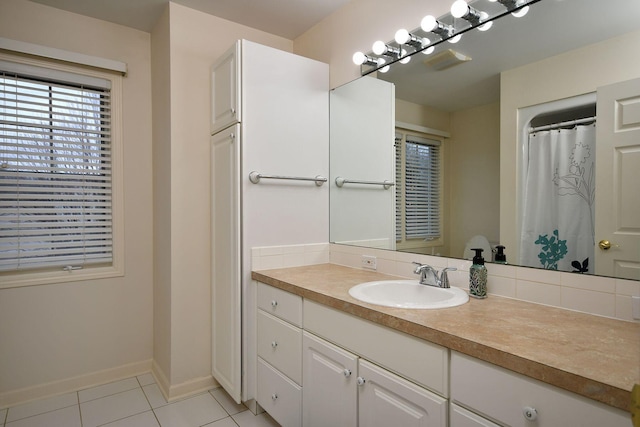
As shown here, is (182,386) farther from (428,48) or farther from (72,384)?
(428,48)

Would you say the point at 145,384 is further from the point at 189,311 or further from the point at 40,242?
the point at 40,242

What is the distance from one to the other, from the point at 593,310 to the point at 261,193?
1595mm

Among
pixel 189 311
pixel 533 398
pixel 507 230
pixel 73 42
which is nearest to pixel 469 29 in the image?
pixel 507 230

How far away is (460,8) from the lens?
1.46 m

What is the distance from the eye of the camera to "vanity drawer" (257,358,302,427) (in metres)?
1.67

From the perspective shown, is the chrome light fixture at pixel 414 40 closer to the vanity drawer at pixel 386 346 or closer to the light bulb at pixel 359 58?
the light bulb at pixel 359 58

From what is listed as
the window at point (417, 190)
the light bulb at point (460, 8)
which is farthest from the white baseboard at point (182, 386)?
the light bulb at point (460, 8)

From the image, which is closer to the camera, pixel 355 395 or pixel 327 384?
pixel 355 395

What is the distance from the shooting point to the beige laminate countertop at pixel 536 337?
2.45 feet

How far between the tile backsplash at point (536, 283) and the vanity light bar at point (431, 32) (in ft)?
3.37

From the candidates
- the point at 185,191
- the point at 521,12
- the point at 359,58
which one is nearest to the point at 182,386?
the point at 185,191

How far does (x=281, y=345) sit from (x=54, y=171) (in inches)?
73.4

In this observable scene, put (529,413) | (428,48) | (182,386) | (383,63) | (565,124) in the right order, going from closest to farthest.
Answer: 1. (529,413)
2. (565,124)
3. (428,48)
4. (383,63)
5. (182,386)

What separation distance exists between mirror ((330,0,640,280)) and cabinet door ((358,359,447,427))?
2.20ft
